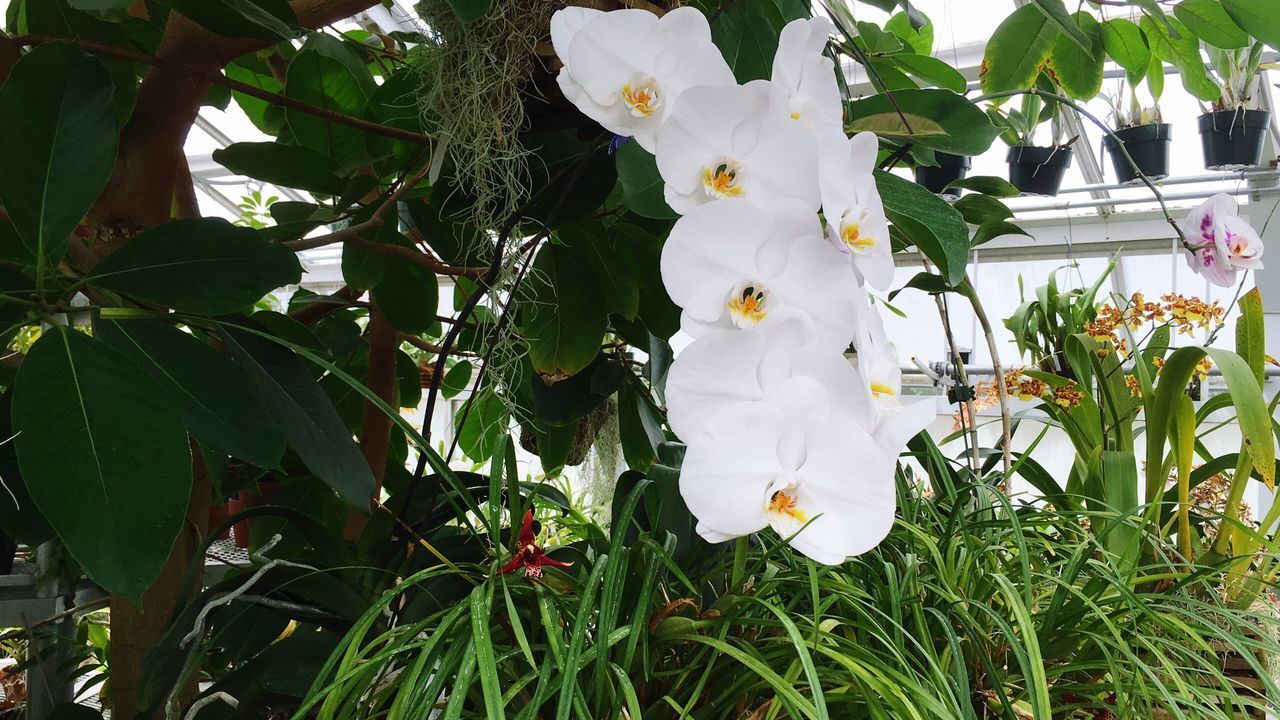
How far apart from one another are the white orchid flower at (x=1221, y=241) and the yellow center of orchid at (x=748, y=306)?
91cm

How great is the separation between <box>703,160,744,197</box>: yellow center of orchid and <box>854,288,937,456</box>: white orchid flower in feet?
0.25

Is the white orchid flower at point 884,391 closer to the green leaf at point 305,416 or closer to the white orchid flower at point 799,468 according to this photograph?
the white orchid flower at point 799,468

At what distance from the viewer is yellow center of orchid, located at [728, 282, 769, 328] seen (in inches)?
13.8

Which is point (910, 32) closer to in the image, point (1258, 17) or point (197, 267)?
point (1258, 17)

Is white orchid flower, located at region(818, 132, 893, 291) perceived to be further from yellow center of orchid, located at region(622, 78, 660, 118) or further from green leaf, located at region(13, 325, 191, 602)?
green leaf, located at region(13, 325, 191, 602)

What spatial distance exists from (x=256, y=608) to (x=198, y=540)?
0.15 m

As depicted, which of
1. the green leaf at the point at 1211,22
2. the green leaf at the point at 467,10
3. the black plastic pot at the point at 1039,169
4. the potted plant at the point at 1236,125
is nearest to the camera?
the green leaf at the point at 467,10

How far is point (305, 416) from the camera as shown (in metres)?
0.53

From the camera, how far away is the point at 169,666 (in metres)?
0.52

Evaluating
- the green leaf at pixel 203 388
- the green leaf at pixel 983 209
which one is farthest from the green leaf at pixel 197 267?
the green leaf at pixel 983 209

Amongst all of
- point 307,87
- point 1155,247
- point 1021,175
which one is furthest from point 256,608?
point 1155,247

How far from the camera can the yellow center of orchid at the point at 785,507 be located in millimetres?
354

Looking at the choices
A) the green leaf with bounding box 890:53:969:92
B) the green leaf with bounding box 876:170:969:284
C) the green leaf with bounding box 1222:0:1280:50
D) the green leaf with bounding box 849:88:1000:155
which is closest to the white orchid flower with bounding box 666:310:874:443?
the green leaf with bounding box 876:170:969:284

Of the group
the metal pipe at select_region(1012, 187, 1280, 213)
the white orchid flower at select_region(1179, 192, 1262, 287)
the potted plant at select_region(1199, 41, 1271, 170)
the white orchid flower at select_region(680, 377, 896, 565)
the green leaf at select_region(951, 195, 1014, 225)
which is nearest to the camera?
the white orchid flower at select_region(680, 377, 896, 565)
